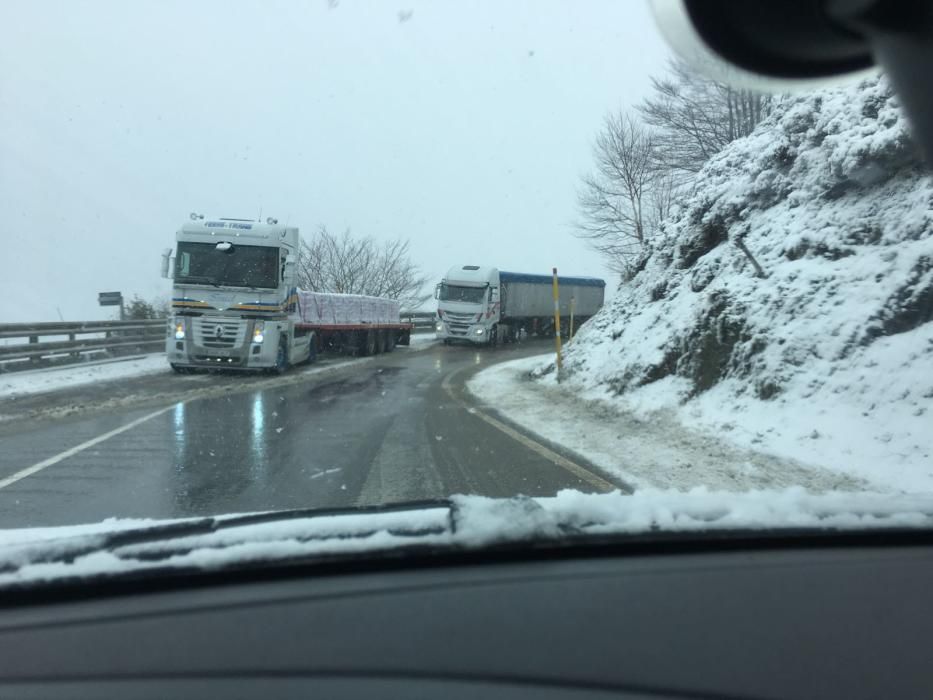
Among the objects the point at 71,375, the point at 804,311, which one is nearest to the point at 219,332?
the point at 71,375

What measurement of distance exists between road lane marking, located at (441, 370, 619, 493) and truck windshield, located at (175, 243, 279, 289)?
6984 millimetres

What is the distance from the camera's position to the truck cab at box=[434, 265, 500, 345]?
33.4 metres

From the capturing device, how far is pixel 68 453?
28.2 feet

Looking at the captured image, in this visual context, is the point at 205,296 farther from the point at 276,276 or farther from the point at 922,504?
the point at 922,504

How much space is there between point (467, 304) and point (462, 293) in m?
0.60

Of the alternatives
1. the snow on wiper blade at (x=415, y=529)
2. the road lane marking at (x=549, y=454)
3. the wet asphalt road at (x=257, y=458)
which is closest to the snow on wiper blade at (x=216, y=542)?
the snow on wiper blade at (x=415, y=529)

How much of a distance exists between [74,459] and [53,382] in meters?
9.66

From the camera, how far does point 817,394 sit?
9.36 meters

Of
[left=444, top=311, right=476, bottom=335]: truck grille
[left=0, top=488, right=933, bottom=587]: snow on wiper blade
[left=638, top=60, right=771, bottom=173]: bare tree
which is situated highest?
[left=638, top=60, right=771, bottom=173]: bare tree

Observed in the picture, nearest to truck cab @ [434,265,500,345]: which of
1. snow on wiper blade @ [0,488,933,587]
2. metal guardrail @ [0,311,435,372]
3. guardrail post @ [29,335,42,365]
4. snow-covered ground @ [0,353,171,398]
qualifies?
metal guardrail @ [0,311,435,372]

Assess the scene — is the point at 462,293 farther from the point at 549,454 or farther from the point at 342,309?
the point at 549,454

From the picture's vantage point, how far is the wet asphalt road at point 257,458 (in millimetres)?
6469

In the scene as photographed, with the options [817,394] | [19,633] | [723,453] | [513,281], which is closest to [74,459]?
[19,633]

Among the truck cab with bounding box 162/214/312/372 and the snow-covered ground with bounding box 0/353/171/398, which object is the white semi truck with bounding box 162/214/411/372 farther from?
the snow-covered ground with bounding box 0/353/171/398
